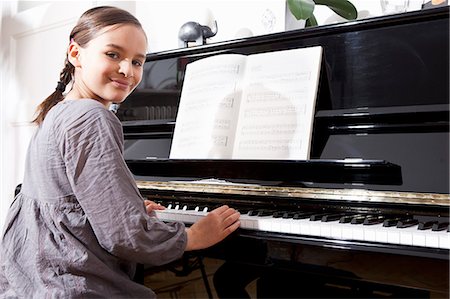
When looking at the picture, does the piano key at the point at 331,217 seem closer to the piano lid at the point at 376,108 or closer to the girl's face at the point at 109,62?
the piano lid at the point at 376,108

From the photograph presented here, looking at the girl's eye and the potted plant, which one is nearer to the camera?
the girl's eye

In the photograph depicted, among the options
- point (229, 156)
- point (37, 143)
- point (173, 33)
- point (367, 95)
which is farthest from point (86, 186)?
point (173, 33)

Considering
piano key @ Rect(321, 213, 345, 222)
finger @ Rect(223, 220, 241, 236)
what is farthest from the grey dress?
piano key @ Rect(321, 213, 345, 222)

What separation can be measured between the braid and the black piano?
0.37m

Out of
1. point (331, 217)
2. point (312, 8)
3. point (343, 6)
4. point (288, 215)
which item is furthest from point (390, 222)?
point (343, 6)

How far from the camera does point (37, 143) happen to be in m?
1.19

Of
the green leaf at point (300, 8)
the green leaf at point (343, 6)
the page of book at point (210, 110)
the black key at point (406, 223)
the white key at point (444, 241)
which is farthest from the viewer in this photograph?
the green leaf at point (343, 6)

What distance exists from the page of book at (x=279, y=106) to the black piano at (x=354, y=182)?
0.16 ft

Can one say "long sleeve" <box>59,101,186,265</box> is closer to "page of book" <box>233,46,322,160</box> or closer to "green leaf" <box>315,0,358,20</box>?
"page of book" <box>233,46,322,160</box>

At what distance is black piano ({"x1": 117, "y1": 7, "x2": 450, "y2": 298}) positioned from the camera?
1.07m

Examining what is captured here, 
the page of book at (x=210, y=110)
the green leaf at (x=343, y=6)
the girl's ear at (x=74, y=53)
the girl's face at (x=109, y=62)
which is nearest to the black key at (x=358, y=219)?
the page of book at (x=210, y=110)

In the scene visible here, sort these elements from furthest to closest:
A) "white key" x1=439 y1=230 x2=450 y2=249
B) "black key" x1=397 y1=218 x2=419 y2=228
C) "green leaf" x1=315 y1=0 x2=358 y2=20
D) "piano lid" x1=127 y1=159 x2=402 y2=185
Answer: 1. "green leaf" x1=315 y1=0 x2=358 y2=20
2. "piano lid" x1=127 y1=159 x2=402 y2=185
3. "black key" x1=397 y1=218 x2=419 y2=228
4. "white key" x1=439 y1=230 x2=450 y2=249

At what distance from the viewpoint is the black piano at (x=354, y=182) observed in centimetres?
107

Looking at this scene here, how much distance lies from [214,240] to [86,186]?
334mm
